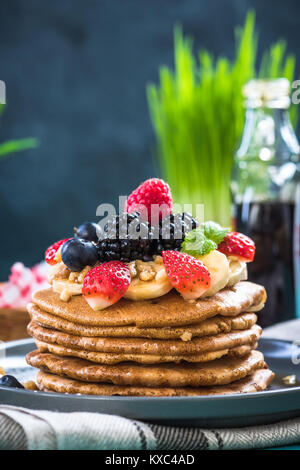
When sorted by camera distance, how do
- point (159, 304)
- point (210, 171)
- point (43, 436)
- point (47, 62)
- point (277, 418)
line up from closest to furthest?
point (43, 436)
point (277, 418)
point (159, 304)
point (210, 171)
point (47, 62)

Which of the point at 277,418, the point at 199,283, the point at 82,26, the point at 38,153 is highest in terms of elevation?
the point at 82,26

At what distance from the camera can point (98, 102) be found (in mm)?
5027

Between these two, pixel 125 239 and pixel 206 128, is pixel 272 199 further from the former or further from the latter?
pixel 125 239

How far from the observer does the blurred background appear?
16.1 feet

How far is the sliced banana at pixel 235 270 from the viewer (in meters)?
1.59

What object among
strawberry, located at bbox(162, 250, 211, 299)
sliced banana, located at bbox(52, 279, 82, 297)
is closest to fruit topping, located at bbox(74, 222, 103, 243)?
sliced banana, located at bbox(52, 279, 82, 297)

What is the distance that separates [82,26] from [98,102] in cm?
55

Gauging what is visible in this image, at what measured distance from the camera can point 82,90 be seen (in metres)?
5.00

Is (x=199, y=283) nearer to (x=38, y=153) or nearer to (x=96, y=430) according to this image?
(x=96, y=430)

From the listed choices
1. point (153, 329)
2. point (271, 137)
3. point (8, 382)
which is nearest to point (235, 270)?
point (153, 329)

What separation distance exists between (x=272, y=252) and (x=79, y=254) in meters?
1.55

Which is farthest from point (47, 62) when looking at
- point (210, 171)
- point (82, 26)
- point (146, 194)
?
point (146, 194)

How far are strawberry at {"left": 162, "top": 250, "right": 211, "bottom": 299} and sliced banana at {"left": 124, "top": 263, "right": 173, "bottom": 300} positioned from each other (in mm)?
30

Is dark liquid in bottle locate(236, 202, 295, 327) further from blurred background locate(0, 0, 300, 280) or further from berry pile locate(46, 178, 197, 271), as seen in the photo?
blurred background locate(0, 0, 300, 280)
